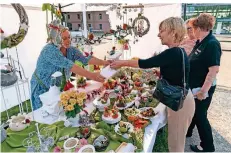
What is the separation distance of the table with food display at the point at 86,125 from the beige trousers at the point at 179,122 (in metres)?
0.09

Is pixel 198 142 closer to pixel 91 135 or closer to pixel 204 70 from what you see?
pixel 204 70

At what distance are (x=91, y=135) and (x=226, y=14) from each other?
987cm

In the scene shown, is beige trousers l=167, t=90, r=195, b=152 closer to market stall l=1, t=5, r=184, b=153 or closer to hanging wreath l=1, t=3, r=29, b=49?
market stall l=1, t=5, r=184, b=153

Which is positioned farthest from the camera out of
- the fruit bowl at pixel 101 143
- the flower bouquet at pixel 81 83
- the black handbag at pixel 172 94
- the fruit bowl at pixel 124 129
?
the flower bouquet at pixel 81 83

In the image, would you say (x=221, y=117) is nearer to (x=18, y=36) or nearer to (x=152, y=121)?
(x=152, y=121)

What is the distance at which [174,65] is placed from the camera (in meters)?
1.33

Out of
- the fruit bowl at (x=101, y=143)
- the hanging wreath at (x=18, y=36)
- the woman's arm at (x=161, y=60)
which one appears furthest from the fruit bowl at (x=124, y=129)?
the hanging wreath at (x=18, y=36)

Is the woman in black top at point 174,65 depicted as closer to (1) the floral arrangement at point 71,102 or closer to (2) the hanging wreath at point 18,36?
(1) the floral arrangement at point 71,102

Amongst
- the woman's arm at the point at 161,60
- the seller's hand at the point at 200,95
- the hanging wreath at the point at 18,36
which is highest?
the hanging wreath at the point at 18,36

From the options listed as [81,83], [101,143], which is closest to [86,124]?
[101,143]

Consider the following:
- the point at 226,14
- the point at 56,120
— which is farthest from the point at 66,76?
the point at 226,14

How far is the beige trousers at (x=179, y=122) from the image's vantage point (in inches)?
57.5

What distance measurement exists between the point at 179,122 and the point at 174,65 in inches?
17.0

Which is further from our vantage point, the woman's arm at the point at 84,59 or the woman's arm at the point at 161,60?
the woman's arm at the point at 84,59
